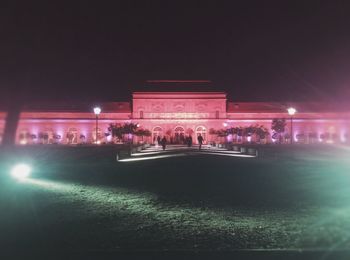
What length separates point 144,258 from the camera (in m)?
5.62

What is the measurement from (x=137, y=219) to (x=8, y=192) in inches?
194

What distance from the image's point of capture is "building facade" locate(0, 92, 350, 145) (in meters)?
84.3

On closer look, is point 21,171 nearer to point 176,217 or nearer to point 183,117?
point 176,217

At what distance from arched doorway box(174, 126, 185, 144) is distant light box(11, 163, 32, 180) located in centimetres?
6373

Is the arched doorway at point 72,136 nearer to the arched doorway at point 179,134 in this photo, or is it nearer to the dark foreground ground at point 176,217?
the arched doorway at point 179,134

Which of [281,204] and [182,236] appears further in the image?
[281,204]

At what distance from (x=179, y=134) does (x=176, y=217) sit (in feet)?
253

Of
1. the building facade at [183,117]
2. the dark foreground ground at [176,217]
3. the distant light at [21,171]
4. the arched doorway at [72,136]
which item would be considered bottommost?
the dark foreground ground at [176,217]

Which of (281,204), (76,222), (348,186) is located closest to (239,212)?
(281,204)

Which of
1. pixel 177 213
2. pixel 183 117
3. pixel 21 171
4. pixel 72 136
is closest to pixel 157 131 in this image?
pixel 183 117

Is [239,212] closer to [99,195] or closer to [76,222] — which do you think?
[76,222]

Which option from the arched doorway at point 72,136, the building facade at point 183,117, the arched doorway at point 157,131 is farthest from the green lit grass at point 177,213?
the arched doorway at point 157,131

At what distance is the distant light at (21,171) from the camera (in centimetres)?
1484

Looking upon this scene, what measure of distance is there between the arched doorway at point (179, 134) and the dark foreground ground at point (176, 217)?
66.2 meters
